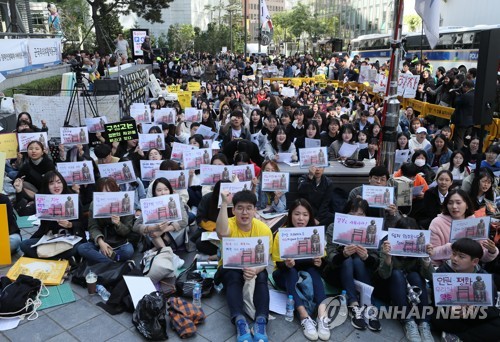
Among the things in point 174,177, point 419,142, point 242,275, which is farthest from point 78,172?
point 419,142

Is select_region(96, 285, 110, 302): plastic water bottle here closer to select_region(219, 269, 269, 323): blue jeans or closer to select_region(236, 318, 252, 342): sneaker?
select_region(219, 269, 269, 323): blue jeans

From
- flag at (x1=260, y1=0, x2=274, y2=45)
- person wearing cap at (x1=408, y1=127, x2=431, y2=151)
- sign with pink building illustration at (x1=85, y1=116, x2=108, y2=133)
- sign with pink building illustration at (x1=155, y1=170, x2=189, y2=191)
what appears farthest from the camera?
flag at (x1=260, y1=0, x2=274, y2=45)

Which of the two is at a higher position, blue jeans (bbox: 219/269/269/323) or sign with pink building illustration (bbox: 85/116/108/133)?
sign with pink building illustration (bbox: 85/116/108/133)

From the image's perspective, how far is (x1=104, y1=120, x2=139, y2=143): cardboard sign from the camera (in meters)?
8.39

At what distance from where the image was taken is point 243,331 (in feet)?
13.6

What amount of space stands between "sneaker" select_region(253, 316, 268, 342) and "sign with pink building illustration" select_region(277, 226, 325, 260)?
2.16 feet

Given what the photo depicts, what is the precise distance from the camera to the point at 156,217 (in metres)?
5.26

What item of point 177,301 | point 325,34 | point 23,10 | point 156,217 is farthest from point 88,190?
point 325,34

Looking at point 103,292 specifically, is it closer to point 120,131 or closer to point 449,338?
point 449,338

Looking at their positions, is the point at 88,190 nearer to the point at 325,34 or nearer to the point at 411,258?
the point at 411,258

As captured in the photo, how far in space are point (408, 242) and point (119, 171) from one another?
14.8 ft

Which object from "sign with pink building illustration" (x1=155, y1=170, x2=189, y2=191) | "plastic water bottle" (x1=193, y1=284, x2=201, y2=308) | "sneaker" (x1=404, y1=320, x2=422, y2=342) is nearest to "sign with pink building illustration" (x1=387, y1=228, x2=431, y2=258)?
"sneaker" (x1=404, y1=320, x2=422, y2=342)

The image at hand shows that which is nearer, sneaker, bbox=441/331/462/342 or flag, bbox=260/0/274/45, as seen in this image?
sneaker, bbox=441/331/462/342

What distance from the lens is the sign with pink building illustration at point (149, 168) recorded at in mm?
7215
